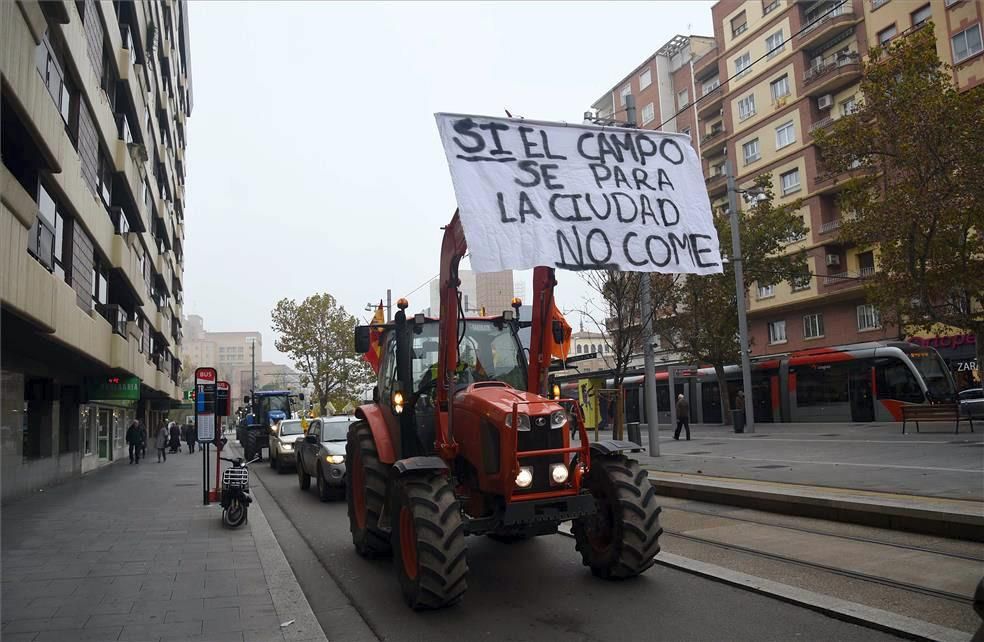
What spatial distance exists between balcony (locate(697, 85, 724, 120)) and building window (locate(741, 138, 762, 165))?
429 centimetres

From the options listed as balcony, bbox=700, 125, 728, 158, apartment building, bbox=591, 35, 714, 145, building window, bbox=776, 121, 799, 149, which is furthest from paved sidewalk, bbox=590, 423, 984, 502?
apartment building, bbox=591, 35, 714, 145

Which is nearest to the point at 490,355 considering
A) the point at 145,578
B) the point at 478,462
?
the point at 478,462

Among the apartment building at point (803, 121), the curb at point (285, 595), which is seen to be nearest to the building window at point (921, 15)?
the apartment building at point (803, 121)

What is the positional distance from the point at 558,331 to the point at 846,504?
4.52 metres

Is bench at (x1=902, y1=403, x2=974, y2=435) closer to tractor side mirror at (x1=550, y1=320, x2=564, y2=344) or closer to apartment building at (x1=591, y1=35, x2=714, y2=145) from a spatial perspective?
tractor side mirror at (x1=550, y1=320, x2=564, y2=344)

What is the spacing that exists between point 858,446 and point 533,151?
46.5 feet

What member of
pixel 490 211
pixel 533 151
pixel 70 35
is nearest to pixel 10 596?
pixel 490 211

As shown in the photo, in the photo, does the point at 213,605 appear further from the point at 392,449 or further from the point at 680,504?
the point at 680,504

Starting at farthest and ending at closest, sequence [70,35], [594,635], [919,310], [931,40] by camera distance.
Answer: [919,310] < [931,40] < [70,35] < [594,635]

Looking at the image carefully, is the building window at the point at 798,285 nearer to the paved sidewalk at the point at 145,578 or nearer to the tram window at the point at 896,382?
the tram window at the point at 896,382

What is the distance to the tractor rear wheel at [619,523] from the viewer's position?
233 inches

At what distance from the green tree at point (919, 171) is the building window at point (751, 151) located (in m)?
25.6

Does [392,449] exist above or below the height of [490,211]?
below

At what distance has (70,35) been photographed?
46.7 ft
